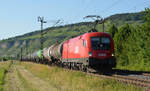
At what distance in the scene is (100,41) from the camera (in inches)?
886

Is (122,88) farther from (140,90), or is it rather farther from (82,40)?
(82,40)

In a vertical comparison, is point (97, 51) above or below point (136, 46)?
below

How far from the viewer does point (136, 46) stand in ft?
130

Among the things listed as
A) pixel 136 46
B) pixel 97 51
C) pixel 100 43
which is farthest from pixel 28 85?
pixel 136 46

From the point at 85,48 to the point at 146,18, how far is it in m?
15.7

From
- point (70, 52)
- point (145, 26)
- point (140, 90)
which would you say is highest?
point (145, 26)

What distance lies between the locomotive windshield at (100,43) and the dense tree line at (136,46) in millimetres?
11211

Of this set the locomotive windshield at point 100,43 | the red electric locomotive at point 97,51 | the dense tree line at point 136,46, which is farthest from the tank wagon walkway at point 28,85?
the dense tree line at point 136,46

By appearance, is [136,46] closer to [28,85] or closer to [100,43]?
[100,43]

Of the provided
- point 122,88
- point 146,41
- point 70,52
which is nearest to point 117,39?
point 146,41

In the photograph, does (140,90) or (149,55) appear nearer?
(140,90)

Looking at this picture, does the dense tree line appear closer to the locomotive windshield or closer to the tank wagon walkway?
the locomotive windshield

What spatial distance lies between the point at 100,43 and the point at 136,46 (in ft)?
60.7

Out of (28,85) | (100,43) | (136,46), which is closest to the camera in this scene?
(28,85)
